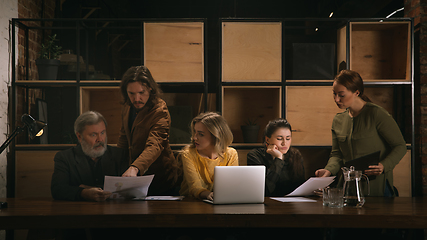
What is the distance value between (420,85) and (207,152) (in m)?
2.16

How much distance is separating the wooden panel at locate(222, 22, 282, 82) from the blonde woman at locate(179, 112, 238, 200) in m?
0.84

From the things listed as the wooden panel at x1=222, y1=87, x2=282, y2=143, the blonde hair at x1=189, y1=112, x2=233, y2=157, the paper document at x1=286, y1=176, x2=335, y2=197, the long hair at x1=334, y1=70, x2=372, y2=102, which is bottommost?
the paper document at x1=286, y1=176, x2=335, y2=197

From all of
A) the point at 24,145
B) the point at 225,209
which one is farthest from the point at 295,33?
the point at 225,209

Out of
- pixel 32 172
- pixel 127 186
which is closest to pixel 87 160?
pixel 127 186

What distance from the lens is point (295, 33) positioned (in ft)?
24.1

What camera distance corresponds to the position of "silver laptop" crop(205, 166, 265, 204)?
1.71m

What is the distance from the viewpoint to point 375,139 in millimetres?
2488

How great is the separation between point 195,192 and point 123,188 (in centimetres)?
41

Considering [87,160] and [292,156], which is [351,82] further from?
[87,160]

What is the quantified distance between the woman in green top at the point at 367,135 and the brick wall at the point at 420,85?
0.84 metres

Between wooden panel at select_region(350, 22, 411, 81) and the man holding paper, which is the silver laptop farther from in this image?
wooden panel at select_region(350, 22, 411, 81)

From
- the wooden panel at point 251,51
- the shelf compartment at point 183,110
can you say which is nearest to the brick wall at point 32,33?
the shelf compartment at point 183,110

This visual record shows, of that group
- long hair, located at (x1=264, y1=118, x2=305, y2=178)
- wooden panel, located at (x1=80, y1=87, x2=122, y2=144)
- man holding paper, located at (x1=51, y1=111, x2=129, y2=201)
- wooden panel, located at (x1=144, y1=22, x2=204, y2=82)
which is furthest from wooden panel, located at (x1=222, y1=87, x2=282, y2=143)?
man holding paper, located at (x1=51, y1=111, x2=129, y2=201)

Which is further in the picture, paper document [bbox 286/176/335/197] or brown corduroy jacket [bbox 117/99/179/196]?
brown corduroy jacket [bbox 117/99/179/196]
